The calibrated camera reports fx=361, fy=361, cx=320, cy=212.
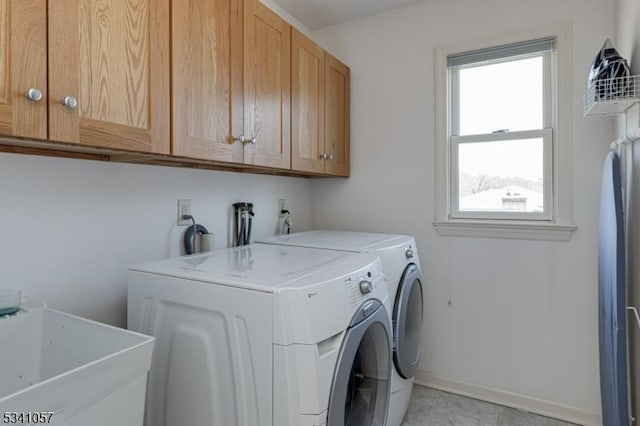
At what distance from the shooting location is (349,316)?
117 centimetres

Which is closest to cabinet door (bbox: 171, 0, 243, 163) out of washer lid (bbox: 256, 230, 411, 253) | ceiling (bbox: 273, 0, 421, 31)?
washer lid (bbox: 256, 230, 411, 253)

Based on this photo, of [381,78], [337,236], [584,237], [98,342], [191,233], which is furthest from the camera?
[381,78]

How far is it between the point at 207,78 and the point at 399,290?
126 centimetres

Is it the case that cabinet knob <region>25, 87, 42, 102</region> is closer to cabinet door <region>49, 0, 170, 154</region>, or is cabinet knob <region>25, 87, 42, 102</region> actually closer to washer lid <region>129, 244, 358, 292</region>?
cabinet door <region>49, 0, 170, 154</region>

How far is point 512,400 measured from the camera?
7.02 feet

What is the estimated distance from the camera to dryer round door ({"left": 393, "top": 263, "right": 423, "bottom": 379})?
66.4 inches

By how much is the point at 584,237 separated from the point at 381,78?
5.10 feet

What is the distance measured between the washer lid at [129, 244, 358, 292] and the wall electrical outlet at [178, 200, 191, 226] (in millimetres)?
255

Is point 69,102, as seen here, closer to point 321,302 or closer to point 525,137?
point 321,302

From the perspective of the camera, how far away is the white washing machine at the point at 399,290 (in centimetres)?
169

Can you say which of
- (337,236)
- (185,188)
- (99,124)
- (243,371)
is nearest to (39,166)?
(99,124)

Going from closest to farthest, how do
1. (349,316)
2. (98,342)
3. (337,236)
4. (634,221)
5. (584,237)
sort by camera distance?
(98,342)
(349,316)
(634,221)
(584,237)
(337,236)

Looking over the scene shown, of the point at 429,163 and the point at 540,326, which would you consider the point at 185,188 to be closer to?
the point at 429,163

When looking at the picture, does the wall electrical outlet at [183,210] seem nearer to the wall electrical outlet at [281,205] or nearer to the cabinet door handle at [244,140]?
the cabinet door handle at [244,140]
